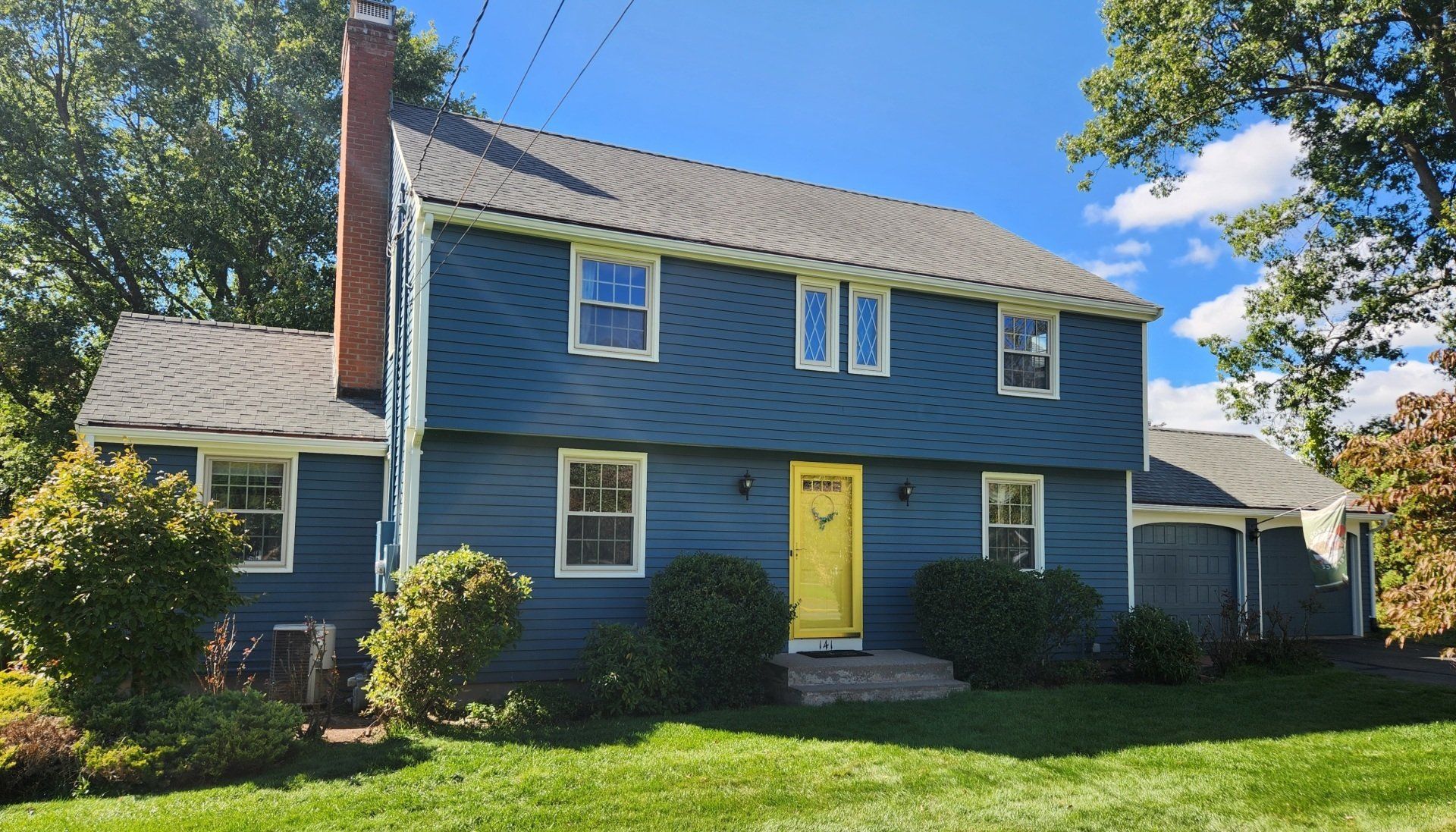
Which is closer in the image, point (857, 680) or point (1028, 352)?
point (857, 680)

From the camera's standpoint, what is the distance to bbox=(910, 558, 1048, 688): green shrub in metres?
10.9

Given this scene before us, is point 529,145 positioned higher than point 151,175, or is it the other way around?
point 151,175

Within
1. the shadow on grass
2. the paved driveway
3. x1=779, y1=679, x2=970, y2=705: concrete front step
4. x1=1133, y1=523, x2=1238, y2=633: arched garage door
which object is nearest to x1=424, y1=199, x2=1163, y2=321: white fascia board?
x1=1133, y1=523, x2=1238, y2=633: arched garage door

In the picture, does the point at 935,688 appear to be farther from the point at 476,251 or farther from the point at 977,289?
the point at 476,251

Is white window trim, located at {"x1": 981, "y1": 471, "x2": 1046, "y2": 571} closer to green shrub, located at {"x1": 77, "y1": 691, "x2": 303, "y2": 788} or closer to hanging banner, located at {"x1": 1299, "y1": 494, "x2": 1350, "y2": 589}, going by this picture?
hanging banner, located at {"x1": 1299, "y1": 494, "x2": 1350, "y2": 589}

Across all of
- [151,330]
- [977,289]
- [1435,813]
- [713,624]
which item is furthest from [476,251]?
[1435,813]

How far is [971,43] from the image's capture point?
40.2 feet

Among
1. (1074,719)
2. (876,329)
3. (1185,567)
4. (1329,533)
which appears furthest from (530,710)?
(1329,533)

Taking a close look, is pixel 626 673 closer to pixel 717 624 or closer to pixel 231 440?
pixel 717 624

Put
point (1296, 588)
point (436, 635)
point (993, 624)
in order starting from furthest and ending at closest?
point (1296, 588), point (993, 624), point (436, 635)

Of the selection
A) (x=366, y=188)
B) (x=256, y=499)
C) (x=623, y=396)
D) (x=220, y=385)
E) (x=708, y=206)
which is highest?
(x=366, y=188)

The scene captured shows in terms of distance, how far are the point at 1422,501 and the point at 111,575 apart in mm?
9868

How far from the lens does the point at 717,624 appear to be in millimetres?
9516

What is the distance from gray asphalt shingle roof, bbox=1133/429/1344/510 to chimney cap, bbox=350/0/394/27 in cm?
1342
